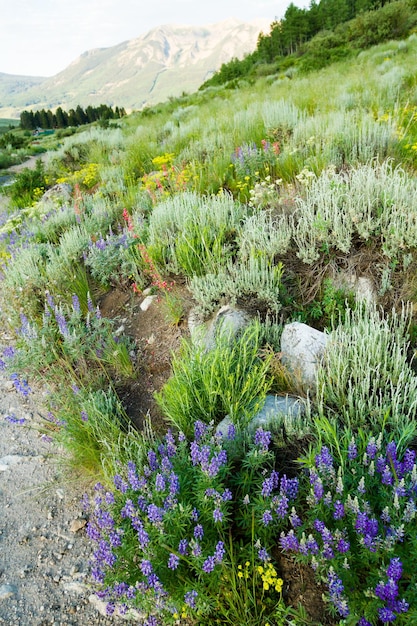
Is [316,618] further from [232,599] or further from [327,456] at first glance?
[327,456]

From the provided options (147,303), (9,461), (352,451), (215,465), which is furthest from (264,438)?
(147,303)

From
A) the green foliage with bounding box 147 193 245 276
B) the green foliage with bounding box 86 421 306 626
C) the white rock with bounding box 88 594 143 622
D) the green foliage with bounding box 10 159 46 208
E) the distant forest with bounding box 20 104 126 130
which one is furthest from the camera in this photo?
the distant forest with bounding box 20 104 126 130

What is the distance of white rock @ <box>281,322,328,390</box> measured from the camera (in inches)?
105

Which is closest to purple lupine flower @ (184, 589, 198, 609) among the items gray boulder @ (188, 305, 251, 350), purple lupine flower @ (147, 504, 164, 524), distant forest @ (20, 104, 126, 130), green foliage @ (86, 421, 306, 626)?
green foliage @ (86, 421, 306, 626)

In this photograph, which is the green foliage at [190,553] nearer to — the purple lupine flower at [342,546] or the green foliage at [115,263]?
the purple lupine flower at [342,546]

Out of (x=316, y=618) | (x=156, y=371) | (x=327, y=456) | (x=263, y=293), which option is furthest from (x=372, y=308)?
(x=316, y=618)

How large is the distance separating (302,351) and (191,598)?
165cm

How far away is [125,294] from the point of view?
446 centimetres

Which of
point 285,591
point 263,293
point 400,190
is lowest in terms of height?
point 285,591

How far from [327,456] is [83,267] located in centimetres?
400

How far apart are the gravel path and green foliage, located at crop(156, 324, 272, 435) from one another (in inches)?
37.9

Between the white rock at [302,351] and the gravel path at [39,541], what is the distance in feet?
5.64

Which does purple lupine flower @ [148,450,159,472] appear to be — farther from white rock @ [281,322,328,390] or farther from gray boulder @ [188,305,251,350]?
white rock @ [281,322,328,390]

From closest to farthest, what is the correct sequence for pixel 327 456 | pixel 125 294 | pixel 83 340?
pixel 327 456
pixel 83 340
pixel 125 294
